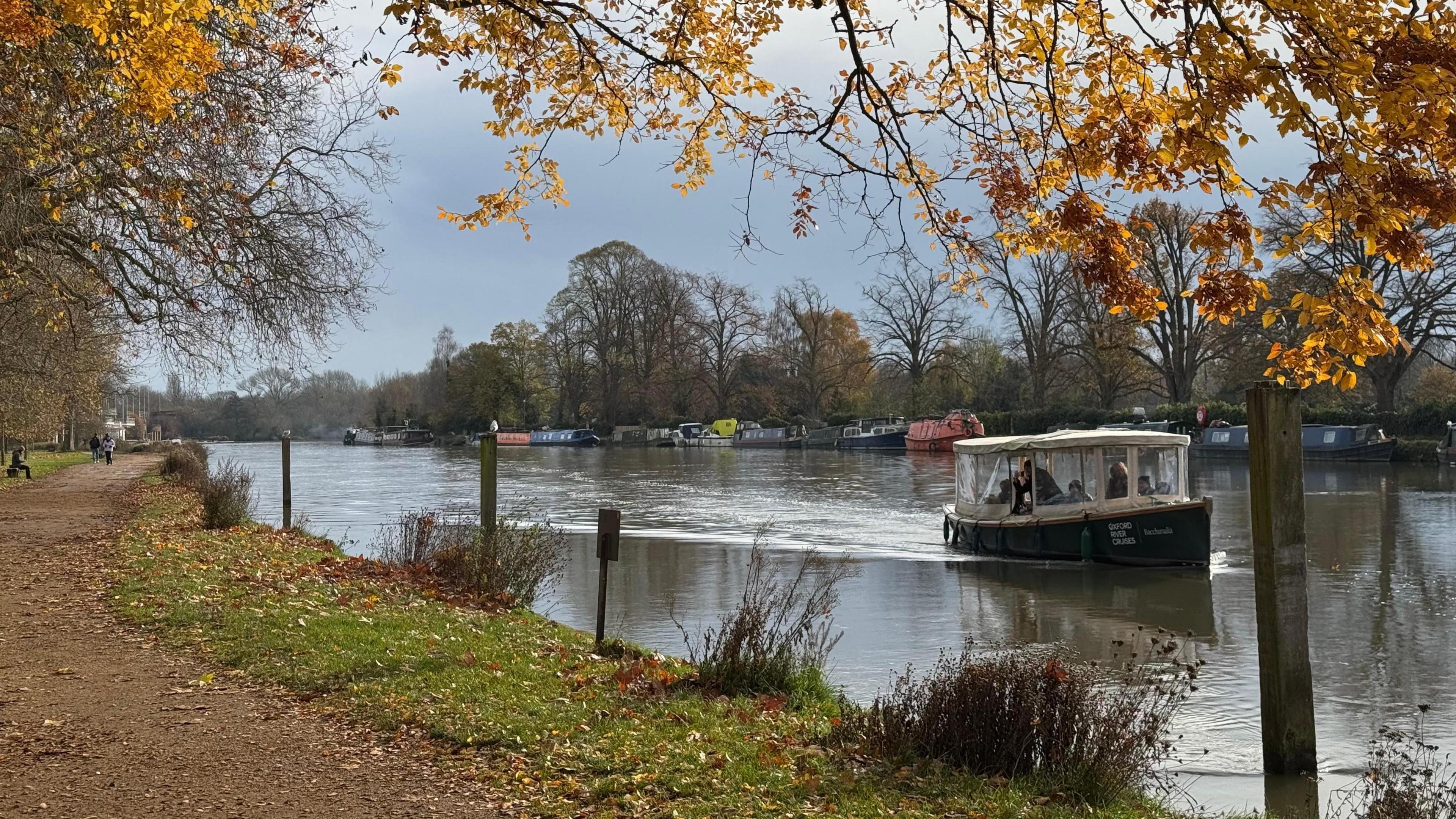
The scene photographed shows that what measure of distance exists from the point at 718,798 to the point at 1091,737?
2.39m

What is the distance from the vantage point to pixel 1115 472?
21078mm

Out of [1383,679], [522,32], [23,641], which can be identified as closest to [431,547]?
[23,641]

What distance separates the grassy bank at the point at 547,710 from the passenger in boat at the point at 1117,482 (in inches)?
493

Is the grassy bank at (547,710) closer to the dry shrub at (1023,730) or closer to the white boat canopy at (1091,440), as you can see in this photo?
the dry shrub at (1023,730)

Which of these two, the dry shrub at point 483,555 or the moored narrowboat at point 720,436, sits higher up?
the moored narrowboat at point 720,436

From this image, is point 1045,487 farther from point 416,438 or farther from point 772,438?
point 416,438

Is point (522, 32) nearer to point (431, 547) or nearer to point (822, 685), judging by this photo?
point (822, 685)

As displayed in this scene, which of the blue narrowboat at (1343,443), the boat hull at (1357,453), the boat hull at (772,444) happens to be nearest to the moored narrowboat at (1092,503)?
the boat hull at (1357,453)

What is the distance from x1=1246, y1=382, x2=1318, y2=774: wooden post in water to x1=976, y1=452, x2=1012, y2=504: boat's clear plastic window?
47.4 feet

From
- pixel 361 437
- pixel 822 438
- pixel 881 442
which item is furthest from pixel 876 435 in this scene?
pixel 361 437

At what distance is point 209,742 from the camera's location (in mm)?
6453

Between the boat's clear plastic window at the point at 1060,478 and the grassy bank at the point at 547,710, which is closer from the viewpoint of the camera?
the grassy bank at the point at 547,710

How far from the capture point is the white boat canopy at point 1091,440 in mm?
20734

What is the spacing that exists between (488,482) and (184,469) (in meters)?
23.2
